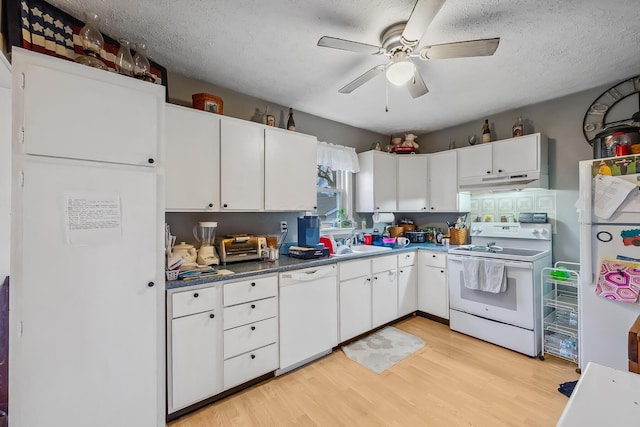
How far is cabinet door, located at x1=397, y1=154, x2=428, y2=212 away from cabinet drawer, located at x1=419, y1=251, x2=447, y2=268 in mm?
681

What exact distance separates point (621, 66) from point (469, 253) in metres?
1.95

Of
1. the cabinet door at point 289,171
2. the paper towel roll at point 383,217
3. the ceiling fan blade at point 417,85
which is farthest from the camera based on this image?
the paper towel roll at point 383,217

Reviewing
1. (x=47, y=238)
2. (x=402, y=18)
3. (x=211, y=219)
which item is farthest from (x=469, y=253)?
(x=47, y=238)

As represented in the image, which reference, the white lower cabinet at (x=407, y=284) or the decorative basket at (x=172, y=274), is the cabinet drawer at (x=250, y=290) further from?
the white lower cabinet at (x=407, y=284)

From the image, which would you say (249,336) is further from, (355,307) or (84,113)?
(84,113)

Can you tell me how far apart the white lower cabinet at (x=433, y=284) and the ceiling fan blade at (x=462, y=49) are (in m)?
2.16

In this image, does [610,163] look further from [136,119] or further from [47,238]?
[47,238]

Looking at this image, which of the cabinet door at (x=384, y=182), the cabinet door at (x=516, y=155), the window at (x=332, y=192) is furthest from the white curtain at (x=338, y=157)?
the cabinet door at (x=516, y=155)

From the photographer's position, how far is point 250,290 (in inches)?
79.0

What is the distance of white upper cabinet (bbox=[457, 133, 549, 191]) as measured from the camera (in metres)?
2.78

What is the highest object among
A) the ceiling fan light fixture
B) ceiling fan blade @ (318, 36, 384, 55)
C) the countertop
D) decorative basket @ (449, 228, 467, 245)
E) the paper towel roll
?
ceiling fan blade @ (318, 36, 384, 55)

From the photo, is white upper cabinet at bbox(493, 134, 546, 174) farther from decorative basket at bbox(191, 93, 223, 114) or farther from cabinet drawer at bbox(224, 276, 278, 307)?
decorative basket at bbox(191, 93, 223, 114)

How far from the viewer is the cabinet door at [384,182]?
3.53 m

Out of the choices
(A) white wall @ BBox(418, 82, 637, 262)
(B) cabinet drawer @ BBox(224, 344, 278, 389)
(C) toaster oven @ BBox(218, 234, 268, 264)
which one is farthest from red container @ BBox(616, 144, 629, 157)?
(B) cabinet drawer @ BBox(224, 344, 278, 389)
